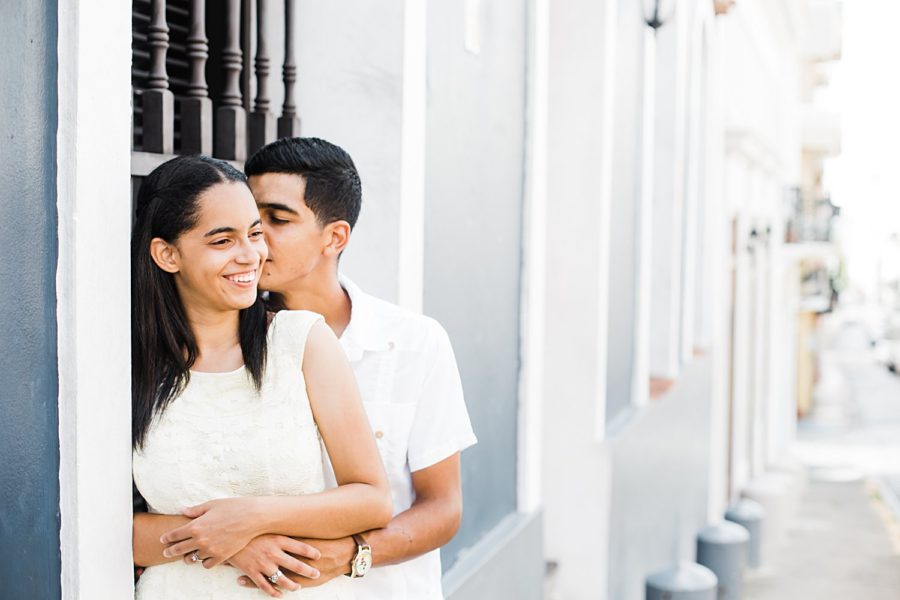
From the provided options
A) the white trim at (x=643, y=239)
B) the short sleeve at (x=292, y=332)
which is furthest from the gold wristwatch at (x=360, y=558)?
the white trim at (x=643, y=239)

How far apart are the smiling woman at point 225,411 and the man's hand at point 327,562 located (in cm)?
2

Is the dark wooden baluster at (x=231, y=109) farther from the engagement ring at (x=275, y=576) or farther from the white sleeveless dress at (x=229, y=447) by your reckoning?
the engagement ring at (x=275, y=576)

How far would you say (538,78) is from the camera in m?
5.23

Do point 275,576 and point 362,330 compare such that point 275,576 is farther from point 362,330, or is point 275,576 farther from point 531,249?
point 531,249

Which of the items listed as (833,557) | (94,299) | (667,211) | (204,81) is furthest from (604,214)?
(833,557)

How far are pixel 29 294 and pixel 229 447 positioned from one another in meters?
0.45

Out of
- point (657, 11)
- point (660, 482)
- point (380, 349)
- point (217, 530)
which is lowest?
point (660, 482)

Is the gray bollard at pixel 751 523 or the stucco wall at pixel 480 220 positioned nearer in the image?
the stucco wall at pixel 480 220

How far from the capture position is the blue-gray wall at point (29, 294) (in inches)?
81.4

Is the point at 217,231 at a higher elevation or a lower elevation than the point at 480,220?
lower

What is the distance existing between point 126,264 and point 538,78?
3.30m

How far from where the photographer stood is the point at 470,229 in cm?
444

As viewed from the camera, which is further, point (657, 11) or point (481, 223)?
point (657, 11)

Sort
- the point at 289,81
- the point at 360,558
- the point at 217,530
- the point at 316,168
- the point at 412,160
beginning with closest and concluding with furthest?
the point at 217,530, the point at 360,558, the point at 316,168, the point at 289,81, the point at 412,160
